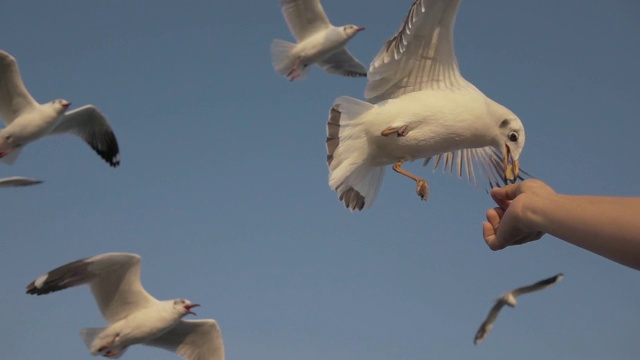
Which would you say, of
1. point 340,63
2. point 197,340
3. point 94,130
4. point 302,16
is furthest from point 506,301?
point 340,63

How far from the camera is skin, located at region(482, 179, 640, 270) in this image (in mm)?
847

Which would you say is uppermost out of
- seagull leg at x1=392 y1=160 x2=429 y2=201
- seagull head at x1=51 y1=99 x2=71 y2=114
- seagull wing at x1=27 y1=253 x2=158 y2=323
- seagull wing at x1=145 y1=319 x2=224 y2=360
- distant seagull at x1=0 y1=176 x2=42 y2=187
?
seagull head at x1=51 y1=99 x2=71 y2=114

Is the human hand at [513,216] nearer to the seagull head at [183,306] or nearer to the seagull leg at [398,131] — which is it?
the seagull leg at [398,131]

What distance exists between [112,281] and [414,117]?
267 centimetres

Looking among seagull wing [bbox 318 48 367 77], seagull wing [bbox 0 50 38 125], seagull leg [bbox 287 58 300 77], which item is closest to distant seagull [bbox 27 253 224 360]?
seagull wing [bbox 0 50 38 125]

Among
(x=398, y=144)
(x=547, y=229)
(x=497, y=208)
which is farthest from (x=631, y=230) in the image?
(x=398, y=144)

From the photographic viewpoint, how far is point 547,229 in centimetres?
101

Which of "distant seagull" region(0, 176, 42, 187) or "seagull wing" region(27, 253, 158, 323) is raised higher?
"distant seagull" region(0, 176, 42, 187)

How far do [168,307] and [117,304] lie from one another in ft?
1.16

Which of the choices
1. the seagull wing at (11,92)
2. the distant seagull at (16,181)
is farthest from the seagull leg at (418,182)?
the seagull wing at (11,92)

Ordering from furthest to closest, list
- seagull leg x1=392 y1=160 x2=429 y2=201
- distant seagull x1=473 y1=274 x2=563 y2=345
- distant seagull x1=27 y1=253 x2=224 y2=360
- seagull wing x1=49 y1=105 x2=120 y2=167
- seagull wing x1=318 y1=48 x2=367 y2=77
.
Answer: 1. seagull wing x1=318 y1=48 x2=367 y2=77
2. seagull wing x1=49 y1=105 x2=120 y2=167
3. distant seagull x1=27 y1=253 x2=224 y2=360
4. seagull leg x1=392 y1=160 x2=429 y2=201
5. distant seagull x1=473 y1=274 x2=563 y2=345

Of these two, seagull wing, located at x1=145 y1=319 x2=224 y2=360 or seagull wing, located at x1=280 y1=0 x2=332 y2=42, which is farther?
seagull wing, located at x1=280 y1=0 x2=332 y2=42

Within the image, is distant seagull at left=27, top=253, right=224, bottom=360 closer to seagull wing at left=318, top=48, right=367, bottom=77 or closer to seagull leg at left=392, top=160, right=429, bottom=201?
seagull leg at left=392, top=160, right=429, bottom=201

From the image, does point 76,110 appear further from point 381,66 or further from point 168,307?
point 381,66
